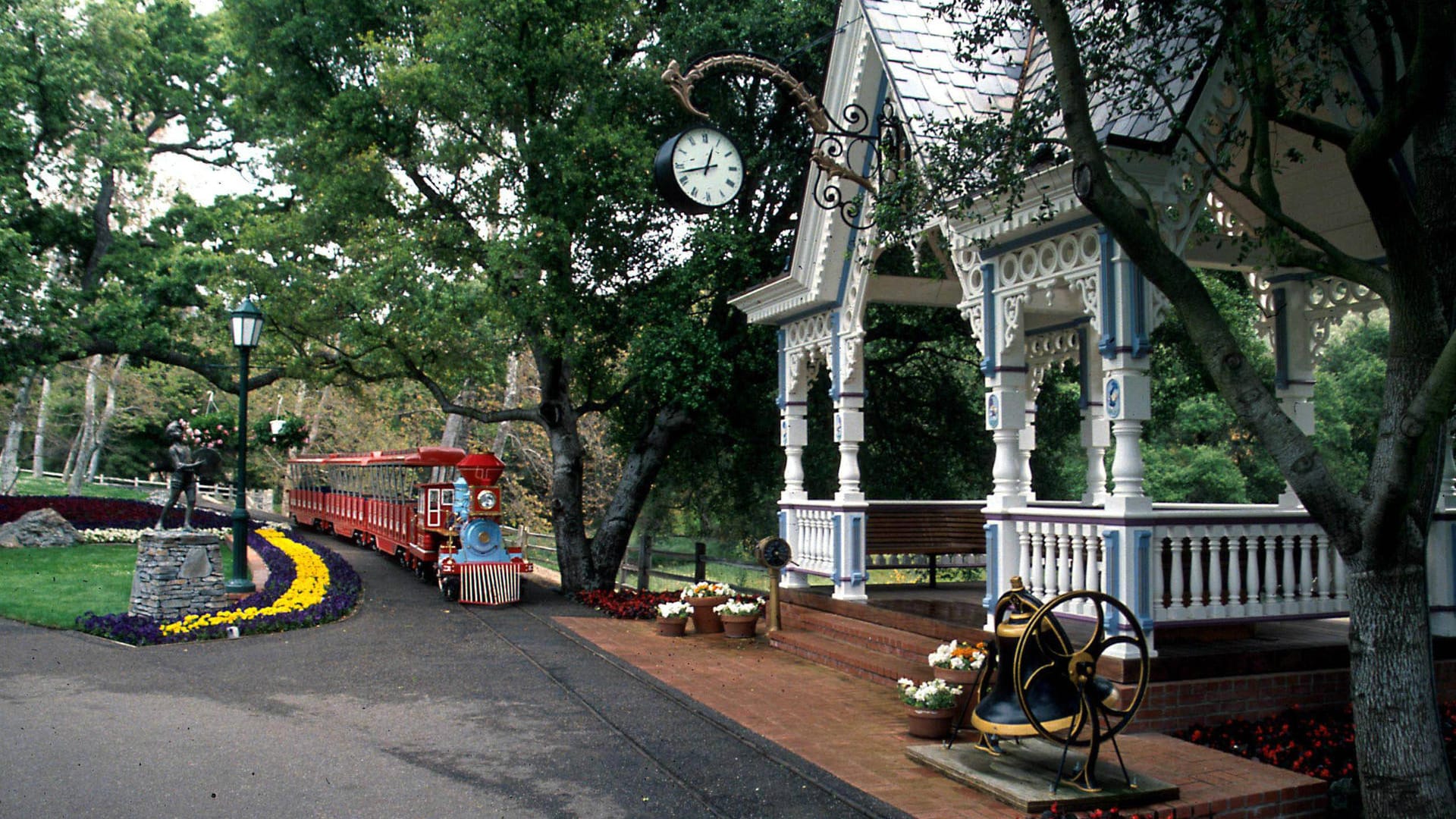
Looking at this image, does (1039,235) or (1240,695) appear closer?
(1240,695)

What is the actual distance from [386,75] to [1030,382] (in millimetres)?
9100

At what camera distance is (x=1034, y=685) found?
5.80m

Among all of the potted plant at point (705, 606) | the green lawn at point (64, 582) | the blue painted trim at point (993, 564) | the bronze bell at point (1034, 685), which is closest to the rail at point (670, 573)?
the potted plant at point (705, 606)

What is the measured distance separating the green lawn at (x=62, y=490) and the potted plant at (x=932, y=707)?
39342mm

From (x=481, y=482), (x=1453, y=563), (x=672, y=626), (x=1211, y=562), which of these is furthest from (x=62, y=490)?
(x=1453, y=563)

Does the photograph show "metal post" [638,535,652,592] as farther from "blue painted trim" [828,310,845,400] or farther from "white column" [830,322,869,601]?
"blue painted trim" [828,310,845,400]

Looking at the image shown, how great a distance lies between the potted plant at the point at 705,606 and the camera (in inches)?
488

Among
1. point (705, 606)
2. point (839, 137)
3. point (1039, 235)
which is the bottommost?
point (705, 606)

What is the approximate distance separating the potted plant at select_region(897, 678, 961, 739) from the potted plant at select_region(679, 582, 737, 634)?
17.3ft

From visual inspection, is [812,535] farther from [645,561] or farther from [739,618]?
[645,561]

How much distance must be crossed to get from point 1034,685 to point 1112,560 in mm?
1718

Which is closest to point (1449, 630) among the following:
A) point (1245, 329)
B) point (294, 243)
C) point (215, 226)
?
point (1245, 329)

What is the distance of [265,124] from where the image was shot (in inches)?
723

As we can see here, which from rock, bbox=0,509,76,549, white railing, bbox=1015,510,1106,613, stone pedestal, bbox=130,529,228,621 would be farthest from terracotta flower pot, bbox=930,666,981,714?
rock, bbox=0,509,76,549
